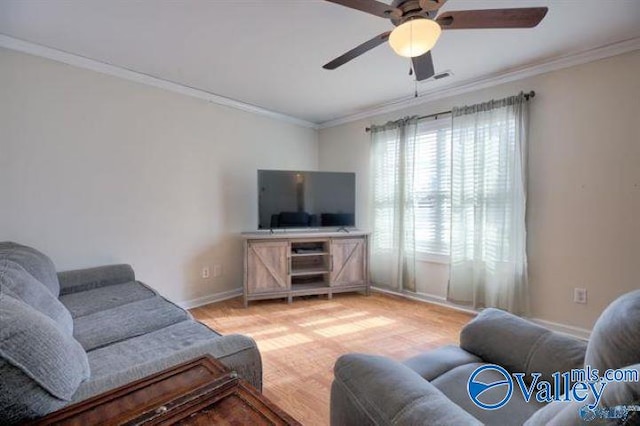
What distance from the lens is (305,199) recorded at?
3908mm

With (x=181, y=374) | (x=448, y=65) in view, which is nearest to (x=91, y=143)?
(x=181, y=374)

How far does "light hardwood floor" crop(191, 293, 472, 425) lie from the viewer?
2.00 m

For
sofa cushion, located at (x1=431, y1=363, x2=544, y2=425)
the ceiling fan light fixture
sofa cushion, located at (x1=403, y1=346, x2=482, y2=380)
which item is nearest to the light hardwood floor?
sofa cushion, located at (x1=403, y1=346, x2=482, y2=380)

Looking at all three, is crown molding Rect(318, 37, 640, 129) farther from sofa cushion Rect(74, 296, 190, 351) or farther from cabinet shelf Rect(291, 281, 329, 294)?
sofa cushion Rect(74, 296, 190, 351)

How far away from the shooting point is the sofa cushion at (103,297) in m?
2.02

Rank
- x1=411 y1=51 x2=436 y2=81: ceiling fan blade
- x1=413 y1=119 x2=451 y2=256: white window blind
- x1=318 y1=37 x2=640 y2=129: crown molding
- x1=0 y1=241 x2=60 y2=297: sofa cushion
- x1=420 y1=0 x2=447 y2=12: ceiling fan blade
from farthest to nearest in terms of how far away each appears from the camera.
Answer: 1. x1=413 y1=119 x2=451 y2=256: white window blind
2. x1=318 y1=37 x2=640 y2=129: crown molding
3. x1=411 y1=51 x2=436 y2=81: ceiling fan blade
4. x1=0 y1=241 x2=60 y2=297: sofa cushion
5. x1=420 y1=0 x2=447 y2=12: ceiling fan blade

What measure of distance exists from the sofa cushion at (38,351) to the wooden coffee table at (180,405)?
4.0 inches

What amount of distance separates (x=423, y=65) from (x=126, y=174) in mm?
2800

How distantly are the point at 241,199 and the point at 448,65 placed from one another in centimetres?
275

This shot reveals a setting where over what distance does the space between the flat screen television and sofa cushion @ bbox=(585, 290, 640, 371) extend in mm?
3144

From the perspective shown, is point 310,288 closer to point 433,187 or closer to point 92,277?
point 433,187

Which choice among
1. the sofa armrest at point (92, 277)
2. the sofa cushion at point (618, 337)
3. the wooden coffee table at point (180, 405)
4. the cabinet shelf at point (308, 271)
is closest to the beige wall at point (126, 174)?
the sofa armrest at point (92, 277)

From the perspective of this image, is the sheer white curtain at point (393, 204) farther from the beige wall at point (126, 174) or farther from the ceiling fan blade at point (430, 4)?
the ceiling fan blade at point (430, 4)

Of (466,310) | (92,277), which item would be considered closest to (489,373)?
(466,310)
